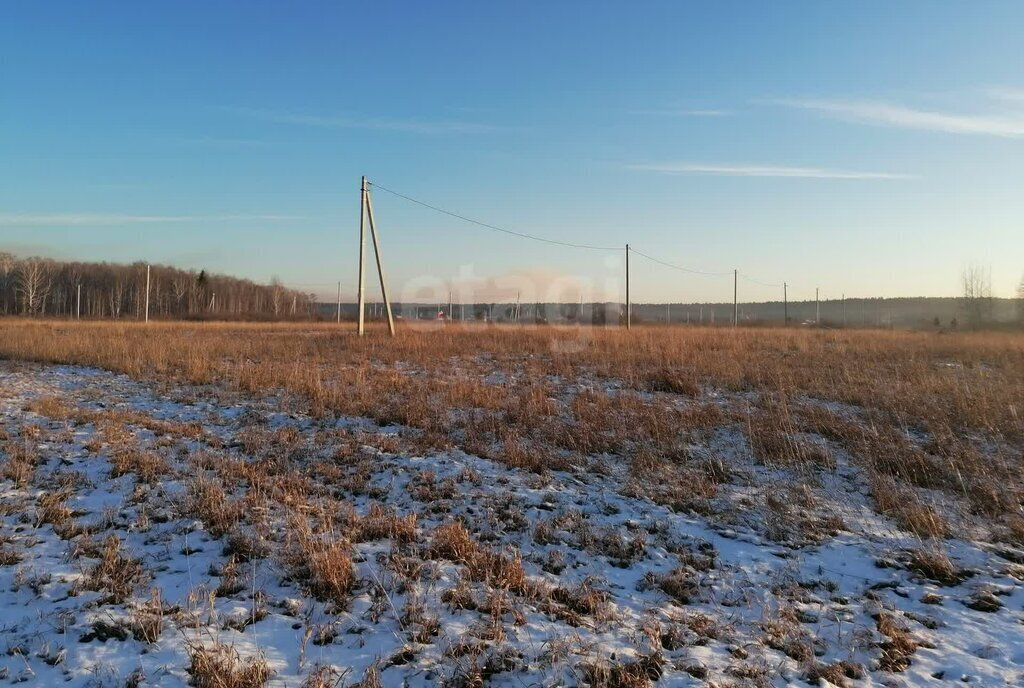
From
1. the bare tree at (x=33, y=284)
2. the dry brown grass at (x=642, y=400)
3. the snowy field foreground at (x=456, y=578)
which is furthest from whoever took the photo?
the bare tree at (x=33, y=284)

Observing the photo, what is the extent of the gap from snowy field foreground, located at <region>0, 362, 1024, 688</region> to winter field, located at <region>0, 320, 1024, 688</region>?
0.02m

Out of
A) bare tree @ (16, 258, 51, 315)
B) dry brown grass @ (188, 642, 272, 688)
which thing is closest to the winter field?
dry brown grass @ (188, 642, 272, 688)

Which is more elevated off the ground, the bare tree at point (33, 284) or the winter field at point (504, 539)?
the bare tree at point (33, 284)

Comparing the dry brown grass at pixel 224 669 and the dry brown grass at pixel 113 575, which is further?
the dry brown grass at pixel 113 575

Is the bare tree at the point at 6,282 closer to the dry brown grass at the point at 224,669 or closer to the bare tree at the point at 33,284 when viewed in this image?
the bare tree at the point at 33,284

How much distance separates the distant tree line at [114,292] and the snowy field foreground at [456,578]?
71.8m

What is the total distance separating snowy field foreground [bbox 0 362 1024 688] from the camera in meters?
2.72

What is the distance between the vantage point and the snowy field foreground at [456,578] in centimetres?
272

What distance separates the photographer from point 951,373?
478 inches

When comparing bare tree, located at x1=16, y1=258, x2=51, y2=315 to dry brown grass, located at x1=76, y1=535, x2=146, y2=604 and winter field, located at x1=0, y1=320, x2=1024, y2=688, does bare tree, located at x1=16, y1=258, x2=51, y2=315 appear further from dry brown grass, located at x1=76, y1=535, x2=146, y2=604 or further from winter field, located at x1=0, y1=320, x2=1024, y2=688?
Answer: dry brown grass, located at x1=76, y1=535, x2=146, y2=604

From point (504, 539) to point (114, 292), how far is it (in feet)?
327

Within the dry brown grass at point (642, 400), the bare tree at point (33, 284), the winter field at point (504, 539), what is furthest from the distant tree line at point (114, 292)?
the winter field at point (504, 539)

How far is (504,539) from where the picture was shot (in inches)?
165

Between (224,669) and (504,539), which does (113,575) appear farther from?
(504,539)
